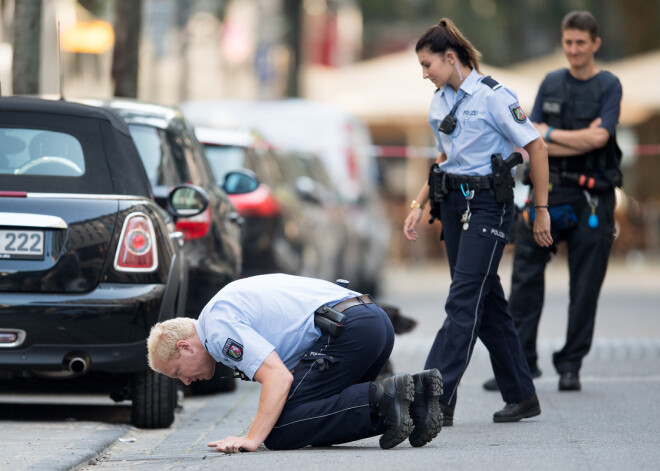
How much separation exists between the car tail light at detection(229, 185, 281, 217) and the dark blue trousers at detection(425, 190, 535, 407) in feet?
14.0

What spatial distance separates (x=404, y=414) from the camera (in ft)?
18.9

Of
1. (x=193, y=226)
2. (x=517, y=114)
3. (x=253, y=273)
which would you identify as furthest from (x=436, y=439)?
(x=253, y=273)

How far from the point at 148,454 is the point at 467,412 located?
1972mm

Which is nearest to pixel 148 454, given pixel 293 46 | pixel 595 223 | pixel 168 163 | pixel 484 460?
pixel 484 460

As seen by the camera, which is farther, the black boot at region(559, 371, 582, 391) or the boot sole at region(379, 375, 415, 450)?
the black boot at region(559, 371, 582, 391)

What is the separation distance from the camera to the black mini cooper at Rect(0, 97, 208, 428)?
6762mm

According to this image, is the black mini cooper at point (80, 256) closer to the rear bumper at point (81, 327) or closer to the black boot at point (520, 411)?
the rear bumper at point (81, 327)

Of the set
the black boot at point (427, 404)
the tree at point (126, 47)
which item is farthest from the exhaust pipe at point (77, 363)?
the tree at point (126, 47)

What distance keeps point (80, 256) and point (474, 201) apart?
1864 mm

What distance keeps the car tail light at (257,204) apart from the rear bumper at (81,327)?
4165 millimetres

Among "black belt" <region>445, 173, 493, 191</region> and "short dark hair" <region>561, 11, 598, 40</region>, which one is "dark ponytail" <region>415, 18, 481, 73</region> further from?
"short dark hair" <region>561, 11, 598, 40</region>

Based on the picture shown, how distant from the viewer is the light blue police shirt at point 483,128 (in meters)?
6.74

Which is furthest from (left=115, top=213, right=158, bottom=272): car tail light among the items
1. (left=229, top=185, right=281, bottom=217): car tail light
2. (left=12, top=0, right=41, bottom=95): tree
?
(left=12, top=0, right=41, bottom=95): tree

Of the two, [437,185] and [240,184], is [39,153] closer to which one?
[437,185]
